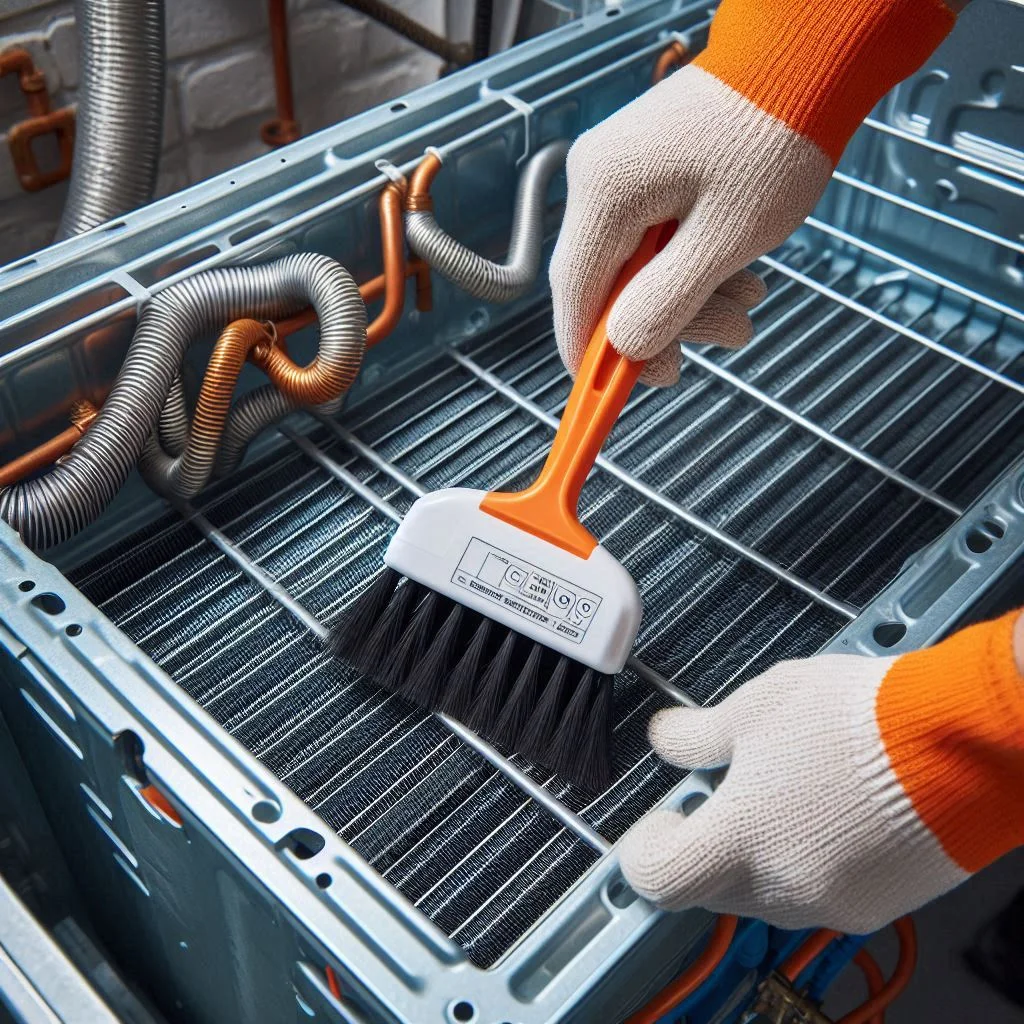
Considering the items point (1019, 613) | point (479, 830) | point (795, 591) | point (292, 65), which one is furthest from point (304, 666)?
point (292, 65)

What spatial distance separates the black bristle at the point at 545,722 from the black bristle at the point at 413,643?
0.15m

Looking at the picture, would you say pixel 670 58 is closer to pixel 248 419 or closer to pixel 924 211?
pixel 924 211

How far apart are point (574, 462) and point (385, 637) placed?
0.28 m

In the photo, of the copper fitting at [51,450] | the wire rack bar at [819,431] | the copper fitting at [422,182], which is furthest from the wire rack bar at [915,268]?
the copper fitting at [51,450]

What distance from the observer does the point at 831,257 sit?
1917 millimetres

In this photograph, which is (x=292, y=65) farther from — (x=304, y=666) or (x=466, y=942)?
(x=466, y=942)

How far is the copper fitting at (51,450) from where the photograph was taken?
1.24 meters

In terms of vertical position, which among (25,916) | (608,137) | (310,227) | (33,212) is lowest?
(33,212)

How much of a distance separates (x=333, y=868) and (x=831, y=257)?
140 centimetres

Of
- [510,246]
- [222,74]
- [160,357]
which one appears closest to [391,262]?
[510,246]

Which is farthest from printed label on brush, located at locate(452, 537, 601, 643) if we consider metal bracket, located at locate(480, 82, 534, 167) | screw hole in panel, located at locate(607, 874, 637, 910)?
metal bracket, located at locate(480, 82, 534, 167)

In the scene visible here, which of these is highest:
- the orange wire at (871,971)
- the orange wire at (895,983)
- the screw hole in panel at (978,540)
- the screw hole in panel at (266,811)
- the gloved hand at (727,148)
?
the gloved hand at (727,148)

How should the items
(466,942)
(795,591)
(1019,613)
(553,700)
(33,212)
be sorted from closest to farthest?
1. (1019,613)
2. (466,942)
3. (553,700)
4. (795,591)
5. (33,212)

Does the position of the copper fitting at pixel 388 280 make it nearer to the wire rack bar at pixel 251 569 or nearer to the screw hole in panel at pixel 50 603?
the wire rack bar at pixel 251 569
